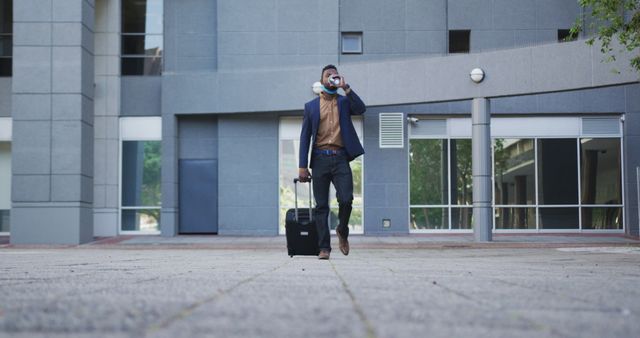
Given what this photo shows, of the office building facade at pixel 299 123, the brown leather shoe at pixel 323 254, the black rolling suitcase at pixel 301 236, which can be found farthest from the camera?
the office building facade at pixel 299 123

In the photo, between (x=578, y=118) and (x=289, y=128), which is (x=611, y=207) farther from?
(x=289, y=128)

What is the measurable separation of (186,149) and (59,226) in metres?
4.60

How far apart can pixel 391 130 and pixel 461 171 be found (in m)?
2.13

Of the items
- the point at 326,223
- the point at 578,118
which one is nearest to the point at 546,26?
the point at 578,118

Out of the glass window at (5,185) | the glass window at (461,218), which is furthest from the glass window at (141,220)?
the glass window at (461,218)

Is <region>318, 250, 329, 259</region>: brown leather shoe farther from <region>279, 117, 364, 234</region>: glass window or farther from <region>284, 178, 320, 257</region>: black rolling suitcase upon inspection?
<region>279, 117, 364, 234</region>: glass window

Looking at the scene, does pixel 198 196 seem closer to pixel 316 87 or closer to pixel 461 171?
pixel 316 87

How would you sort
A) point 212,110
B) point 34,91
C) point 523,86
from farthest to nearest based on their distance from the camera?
point 212,110
point 34,91
point 523,86

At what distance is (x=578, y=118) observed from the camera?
2216cm

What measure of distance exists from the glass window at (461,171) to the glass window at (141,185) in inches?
304

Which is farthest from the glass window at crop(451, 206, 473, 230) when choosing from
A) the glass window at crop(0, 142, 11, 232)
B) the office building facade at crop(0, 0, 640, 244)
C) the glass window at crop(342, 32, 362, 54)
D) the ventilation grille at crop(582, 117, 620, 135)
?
the glass window at crop(0, 142, 11, 232)

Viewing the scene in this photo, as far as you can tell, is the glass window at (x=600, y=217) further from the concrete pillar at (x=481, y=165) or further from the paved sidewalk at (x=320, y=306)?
the paved sidewalk at (x=320, y=306)

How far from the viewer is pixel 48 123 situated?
754 inches

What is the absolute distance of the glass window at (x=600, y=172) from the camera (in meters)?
22.2
